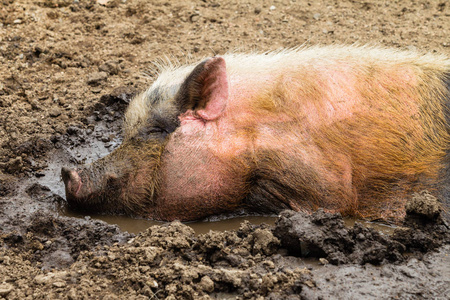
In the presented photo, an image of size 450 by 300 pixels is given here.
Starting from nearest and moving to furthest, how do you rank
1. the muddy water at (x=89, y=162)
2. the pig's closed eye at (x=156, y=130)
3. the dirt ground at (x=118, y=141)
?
the dirt ground at (x=118, y=141) < the muddy water at (x=89, y=162) < the pig's closed eye at (x=156, y=130)

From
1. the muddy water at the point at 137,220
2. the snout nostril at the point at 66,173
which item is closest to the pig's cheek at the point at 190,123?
the muddy water at the point at 137,220

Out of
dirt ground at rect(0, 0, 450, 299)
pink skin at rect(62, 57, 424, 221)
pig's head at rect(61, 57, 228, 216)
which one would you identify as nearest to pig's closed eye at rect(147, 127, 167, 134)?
pig's head at rect(61, 57, 228, 216)

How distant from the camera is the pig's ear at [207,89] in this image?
402 cm

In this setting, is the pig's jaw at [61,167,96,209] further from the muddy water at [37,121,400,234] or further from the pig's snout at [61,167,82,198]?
the muddy water at [37,121,400,234]

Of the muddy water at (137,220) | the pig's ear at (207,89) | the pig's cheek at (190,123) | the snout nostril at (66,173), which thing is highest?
the pig's ear at (207,89)

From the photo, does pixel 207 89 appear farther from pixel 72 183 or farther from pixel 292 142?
pixel 72 183

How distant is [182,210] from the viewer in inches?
162

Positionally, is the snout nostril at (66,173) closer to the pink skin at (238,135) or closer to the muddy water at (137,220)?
the muddy water at (137,220)

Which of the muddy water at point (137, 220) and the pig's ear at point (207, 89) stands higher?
the pig's ear at point (207, 89)

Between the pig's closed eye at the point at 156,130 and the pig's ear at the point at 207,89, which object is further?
the pig's closed eye at the point at 156,130

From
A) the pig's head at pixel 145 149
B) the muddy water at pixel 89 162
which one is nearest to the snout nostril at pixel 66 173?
the pig's head at pixel 145 149

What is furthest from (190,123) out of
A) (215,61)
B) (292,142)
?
(292,142)

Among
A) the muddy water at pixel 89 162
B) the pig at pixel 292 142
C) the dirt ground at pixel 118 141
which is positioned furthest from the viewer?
the muddy water at pixel 89 162

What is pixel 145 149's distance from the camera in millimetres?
4223
